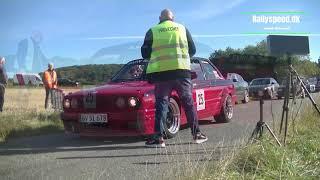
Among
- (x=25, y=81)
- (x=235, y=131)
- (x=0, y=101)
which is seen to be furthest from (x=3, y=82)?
(x=235, y=131)

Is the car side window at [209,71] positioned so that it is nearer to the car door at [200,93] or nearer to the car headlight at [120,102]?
the car door at [200,93]

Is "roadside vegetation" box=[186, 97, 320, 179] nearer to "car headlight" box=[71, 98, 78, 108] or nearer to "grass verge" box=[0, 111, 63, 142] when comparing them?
"car headlight" box=[71, 98, 78, 108]

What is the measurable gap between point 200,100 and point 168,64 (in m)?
2.26

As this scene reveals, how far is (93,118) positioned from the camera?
8609 mm

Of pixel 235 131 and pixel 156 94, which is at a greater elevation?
pixel 156 94

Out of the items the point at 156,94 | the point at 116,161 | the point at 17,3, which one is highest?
the point at 17,3

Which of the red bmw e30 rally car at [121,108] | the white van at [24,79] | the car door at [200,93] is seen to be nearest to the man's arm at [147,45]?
the red bmw e30 rally car at [121,108]

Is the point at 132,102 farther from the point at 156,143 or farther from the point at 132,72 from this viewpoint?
the point at 132,72

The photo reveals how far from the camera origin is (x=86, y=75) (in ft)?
34.3

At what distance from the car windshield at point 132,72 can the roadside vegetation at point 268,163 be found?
3.32 m

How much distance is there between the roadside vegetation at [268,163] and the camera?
204 inches

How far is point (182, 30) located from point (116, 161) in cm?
222

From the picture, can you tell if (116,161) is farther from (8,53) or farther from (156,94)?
(8,53)

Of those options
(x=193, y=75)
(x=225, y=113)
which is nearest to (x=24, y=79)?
(x=193, y=75)
